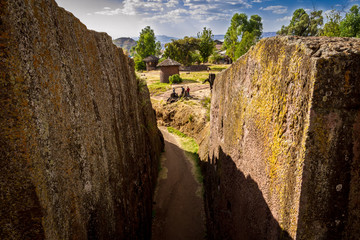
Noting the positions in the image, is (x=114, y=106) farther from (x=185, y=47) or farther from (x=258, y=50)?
(x=185, y=47)

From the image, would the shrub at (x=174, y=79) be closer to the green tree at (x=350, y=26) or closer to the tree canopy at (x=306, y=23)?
the green tree at (x=350, y=26)

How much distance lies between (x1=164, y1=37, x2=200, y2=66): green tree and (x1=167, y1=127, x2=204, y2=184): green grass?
33.9 metres

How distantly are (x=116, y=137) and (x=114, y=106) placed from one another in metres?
1.04

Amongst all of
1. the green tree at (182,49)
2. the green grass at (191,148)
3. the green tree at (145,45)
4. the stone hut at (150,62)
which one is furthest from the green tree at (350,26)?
the green tree at (145,45)

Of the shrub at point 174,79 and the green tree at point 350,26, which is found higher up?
the green tree at point 350,26

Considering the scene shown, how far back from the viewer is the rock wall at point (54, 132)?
2486mm

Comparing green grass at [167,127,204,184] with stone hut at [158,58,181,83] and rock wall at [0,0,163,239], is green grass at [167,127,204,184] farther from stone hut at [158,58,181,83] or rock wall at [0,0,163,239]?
stone hut at [158,58,181,83]

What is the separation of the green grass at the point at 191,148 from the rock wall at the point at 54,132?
9.50 meters

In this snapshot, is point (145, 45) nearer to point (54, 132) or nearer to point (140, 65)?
point (140, 65)

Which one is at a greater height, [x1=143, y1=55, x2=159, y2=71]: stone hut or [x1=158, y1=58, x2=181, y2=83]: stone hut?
[x1=143, y1=55, x2=159, y2=71]: stone hut

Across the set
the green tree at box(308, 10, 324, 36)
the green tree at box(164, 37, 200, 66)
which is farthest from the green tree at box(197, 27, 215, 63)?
the green tree at box(308, 10, 324, 36)

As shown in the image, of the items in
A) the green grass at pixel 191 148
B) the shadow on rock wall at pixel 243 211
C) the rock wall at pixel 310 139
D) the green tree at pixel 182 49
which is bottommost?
the green grass at pixel 191 148

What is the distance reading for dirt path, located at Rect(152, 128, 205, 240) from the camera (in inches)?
398

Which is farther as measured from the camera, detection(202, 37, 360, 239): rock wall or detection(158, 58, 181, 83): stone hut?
detection(158, 58, 181, 83): stone hut
